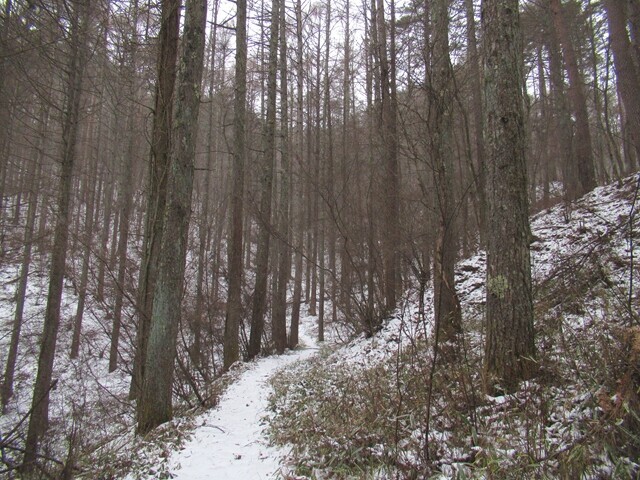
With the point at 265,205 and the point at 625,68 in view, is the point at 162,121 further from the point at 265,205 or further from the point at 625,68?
the point at 625,68

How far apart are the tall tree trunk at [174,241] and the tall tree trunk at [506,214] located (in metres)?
3.88

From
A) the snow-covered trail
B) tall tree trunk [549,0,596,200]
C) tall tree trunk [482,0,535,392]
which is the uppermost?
tall tree trunk [549,0,596,200]

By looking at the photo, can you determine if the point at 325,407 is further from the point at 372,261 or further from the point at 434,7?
the point at 434,7

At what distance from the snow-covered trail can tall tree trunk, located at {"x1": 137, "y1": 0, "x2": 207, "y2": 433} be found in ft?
2.51

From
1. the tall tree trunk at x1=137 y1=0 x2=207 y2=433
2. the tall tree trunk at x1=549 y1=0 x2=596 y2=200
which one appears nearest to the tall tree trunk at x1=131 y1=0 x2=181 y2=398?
the tall tree trunk at x1=137 y1=0 x2=207 y2=433

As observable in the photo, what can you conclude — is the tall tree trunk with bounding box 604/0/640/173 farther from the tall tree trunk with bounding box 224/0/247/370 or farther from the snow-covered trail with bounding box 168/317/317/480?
the snow-covered trail with bounding box 168/317/317/480

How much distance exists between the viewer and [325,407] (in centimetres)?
488

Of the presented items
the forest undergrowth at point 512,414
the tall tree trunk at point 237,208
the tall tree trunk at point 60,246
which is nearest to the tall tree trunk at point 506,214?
the forest undergrowth at point 512,414

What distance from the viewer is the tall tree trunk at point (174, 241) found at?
5.50m

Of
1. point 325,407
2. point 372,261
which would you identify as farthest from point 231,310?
point 325,407

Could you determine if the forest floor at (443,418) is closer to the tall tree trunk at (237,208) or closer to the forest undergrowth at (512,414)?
the forest undergrowth at (512,414)

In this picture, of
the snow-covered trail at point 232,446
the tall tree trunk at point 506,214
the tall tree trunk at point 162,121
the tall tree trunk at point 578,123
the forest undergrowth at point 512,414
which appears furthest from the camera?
the tall tree trunk at point 578,123

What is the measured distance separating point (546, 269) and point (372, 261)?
353cm

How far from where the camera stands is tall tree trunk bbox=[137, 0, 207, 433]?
550 centimetres
